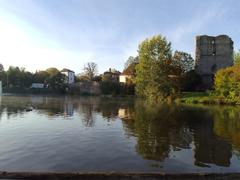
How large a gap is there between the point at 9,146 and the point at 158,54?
2977 inches

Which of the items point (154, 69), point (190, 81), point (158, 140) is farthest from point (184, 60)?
point (158, 140)

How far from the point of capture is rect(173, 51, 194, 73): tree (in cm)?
12105

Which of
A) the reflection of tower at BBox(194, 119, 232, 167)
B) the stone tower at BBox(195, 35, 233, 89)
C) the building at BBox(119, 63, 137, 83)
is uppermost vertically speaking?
the stone tower at BBox(195, 35, 233, 89)

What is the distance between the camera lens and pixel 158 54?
95438 mm

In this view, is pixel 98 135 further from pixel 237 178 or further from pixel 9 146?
pixel 237 178

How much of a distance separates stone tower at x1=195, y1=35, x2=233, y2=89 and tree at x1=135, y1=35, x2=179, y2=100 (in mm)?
32483

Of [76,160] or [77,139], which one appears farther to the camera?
[77,139]

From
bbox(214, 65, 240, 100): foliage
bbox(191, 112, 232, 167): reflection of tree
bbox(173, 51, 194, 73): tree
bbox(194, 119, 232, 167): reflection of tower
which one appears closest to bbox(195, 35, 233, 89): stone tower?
bbox(173, 51, 194, 73): tree

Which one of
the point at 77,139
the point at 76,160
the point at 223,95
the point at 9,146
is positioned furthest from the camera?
the point at 223,95

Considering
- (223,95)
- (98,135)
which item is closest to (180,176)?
(98,135)

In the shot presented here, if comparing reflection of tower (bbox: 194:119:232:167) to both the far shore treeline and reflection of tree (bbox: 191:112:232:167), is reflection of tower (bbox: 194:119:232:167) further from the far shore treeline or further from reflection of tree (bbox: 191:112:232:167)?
the far shore treeline

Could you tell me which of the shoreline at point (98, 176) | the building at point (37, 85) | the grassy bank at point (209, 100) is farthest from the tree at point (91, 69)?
the shoreline at point (98, 176)

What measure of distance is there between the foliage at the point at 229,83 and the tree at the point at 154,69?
42.9 ft

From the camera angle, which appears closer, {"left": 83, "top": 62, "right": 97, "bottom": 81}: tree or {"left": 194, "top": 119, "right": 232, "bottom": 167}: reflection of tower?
{"left": 194, "top": 119, "right": 232, "bottom": 167}: reflection of tower
